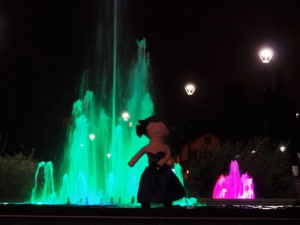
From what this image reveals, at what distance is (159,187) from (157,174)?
1.01 ft

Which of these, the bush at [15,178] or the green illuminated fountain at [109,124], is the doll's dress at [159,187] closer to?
the green illuminated fountain at [109,124]

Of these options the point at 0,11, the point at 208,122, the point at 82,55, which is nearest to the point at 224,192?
the point at 82,55

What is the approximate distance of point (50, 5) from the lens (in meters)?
25.3

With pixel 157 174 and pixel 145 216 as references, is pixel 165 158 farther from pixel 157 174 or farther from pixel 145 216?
pixel 145 216

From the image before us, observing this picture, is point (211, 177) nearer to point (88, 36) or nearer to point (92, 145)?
point (92, 145)

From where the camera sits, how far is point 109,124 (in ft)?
86.5

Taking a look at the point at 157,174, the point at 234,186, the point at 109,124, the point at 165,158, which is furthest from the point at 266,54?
the point at 157,174

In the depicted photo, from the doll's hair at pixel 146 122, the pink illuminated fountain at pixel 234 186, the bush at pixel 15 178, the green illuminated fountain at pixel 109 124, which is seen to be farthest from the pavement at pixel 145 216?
the pink illuminated fountain at pixel 234 186

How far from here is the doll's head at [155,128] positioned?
10641 mm

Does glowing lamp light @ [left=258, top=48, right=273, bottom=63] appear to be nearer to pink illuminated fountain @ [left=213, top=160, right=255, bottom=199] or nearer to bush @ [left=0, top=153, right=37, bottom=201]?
pink illuminated fountain @ [left=213, top=160, right=255, bottom=199]

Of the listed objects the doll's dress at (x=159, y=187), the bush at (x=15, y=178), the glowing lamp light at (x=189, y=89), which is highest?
the glowing lamp light at (x=189, y=89)

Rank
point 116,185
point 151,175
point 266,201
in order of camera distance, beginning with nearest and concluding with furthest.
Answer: point 151,175 < point 266,201 < point 116,185

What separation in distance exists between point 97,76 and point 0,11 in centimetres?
551

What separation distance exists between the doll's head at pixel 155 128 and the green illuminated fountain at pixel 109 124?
769 centimetres
